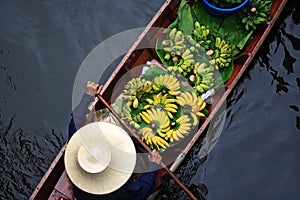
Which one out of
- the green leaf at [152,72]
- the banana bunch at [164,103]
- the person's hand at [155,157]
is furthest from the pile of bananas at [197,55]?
the person's hand at [155,157]

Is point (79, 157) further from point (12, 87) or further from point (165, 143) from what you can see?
point (12, 87)

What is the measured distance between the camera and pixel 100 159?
4.54 meters

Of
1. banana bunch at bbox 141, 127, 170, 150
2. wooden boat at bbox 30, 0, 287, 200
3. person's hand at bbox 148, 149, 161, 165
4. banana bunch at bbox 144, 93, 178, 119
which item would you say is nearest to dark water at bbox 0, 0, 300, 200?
wooden boat at bbox 30, 0, 287, 200

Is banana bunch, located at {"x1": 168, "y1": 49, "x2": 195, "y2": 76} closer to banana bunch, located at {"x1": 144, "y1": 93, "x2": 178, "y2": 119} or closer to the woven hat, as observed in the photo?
banana bunch, located at {"x1": 144, "y1": 93, "x2": 178, "y2": 119}

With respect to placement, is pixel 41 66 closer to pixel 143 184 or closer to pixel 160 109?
pixel 160 109

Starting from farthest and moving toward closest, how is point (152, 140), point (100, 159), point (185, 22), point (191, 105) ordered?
point (185, 22), point (191, 105), point (152, 140), point (100, 159)

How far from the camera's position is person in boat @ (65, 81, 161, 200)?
4607 millimetres

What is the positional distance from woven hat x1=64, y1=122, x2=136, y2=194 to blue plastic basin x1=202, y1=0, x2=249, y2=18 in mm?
2441

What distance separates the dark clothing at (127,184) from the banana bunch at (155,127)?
0.49 meters

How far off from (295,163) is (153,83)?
92.5 inches

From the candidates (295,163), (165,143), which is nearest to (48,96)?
(165,143)

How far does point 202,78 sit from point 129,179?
6.53ft

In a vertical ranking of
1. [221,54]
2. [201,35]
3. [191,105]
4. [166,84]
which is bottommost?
[191,105]

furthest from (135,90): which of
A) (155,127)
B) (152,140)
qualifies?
(152,140)
